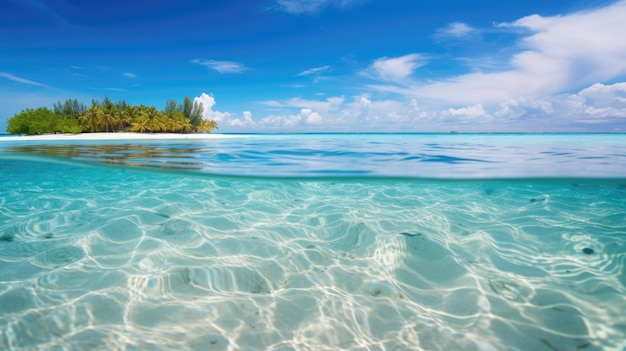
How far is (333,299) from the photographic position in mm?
2713

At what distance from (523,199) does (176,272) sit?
314 inches

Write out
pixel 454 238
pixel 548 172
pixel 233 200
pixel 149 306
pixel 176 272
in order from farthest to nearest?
pixel 548 172 < pixel 233 200 < pixel 454 238 < pixel 176 272 < pixel 149 306

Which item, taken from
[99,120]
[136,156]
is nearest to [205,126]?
[99,120]

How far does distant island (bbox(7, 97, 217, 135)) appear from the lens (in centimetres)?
4481

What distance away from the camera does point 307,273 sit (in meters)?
3.22

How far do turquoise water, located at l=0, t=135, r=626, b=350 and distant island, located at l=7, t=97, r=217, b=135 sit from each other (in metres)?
50.1

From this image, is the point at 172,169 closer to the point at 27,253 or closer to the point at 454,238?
the point at 27,253

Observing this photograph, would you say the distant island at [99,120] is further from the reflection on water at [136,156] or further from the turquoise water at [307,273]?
the turquoise water at [307,273]

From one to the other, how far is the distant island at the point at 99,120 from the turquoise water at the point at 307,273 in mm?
50056

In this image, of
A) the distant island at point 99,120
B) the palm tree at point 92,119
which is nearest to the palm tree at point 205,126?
the distant island at point 99,120

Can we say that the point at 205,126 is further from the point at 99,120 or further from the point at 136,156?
the point at 136,156

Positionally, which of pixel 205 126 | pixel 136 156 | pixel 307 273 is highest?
pixel 205 126

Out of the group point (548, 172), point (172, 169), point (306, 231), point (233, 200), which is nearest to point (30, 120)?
point (172, 169)

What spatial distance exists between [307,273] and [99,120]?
196 feet
